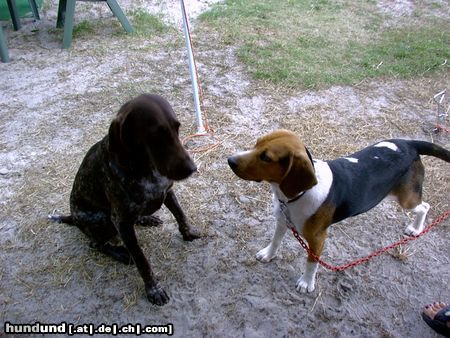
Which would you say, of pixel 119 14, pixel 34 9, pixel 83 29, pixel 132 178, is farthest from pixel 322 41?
pixel 34 9

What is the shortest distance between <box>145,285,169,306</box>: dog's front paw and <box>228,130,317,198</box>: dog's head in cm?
118

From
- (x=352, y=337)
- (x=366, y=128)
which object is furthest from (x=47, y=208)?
(x=366, y=128)

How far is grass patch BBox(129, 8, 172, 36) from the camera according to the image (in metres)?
7.08

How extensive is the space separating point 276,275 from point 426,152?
5.27 feet

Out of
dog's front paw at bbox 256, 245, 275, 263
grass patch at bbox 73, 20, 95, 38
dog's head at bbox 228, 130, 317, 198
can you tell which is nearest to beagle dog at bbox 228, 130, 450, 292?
dog's head at bbox 228, 130, 317, 198

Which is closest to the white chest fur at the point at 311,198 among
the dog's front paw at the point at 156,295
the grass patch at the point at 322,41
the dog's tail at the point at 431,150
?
the dog's tail at the point at 431,150

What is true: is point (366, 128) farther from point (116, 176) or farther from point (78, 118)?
Answer: point (78, 118)

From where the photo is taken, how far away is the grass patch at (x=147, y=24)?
7.08 meters

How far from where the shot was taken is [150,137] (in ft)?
7.48

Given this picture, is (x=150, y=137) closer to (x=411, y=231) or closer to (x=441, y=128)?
(x=411, y=231)

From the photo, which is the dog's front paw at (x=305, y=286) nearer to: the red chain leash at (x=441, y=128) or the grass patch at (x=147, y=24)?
the red chain leash at (x=441, y=128)

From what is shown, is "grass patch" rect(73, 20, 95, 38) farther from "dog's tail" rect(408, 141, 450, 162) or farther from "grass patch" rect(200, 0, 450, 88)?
"dog's tail" rect(408, 141, 450, 162)

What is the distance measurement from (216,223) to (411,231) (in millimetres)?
1849

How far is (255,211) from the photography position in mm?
3693
